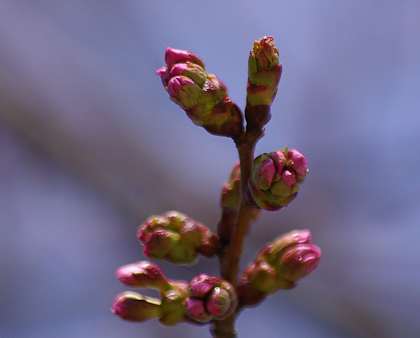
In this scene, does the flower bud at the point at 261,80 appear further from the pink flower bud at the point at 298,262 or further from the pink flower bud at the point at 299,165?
the pink flower bud at the point at 298,262

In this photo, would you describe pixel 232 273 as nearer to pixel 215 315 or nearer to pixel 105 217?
pixel 215 315

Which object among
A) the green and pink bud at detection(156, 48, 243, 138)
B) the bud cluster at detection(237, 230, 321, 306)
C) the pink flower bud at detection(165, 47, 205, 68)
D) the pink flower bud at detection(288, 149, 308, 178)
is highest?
the pink flower bud at detection(165, 47, 205, 68)

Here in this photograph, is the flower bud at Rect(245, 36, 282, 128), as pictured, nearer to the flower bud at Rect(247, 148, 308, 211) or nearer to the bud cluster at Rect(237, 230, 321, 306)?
the flower bud at Rect(247, 148, 308, 211)

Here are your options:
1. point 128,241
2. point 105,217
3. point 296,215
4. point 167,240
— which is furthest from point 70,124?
point 167,240

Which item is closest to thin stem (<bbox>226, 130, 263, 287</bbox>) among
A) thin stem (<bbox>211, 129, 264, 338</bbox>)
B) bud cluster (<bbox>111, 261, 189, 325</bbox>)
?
thin stem (<bbox>211, 129, 264, 338</bbox>)

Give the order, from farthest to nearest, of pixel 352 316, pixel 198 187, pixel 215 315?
1. pixel 198 187
2. pixel 352 316
3. pixel 215 315

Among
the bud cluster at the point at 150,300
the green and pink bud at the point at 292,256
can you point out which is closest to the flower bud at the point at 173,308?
the bud cluster at the point at 150,300
